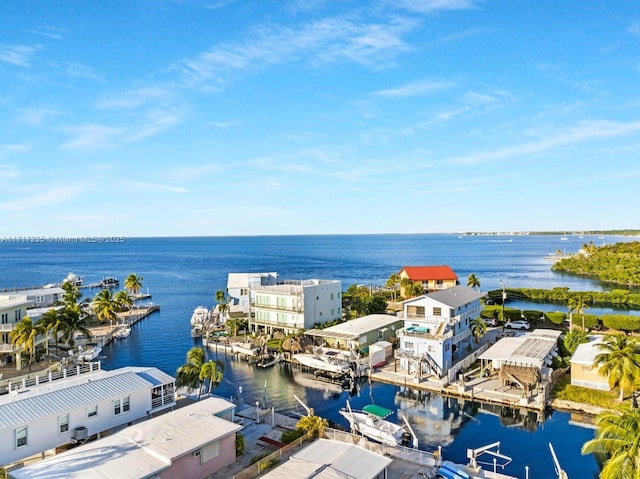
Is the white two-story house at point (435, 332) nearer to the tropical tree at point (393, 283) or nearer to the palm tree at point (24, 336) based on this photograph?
the palm tree at point (24, 336)

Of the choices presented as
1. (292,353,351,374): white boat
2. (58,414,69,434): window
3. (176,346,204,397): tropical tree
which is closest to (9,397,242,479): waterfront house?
(58,414,69,434): window

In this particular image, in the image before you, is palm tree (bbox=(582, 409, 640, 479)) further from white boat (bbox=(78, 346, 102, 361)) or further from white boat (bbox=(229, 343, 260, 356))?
white boat (bbox=(78, 346, 102, 361))

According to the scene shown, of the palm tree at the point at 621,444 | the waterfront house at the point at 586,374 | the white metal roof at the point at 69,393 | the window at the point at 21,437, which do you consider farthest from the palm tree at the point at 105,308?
the palm tree at the point at 621,444

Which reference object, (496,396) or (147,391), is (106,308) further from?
(496,396)

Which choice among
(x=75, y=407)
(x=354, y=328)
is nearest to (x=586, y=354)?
(x=354, y=328)

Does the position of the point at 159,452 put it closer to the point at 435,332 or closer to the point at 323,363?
the point at 323,363
